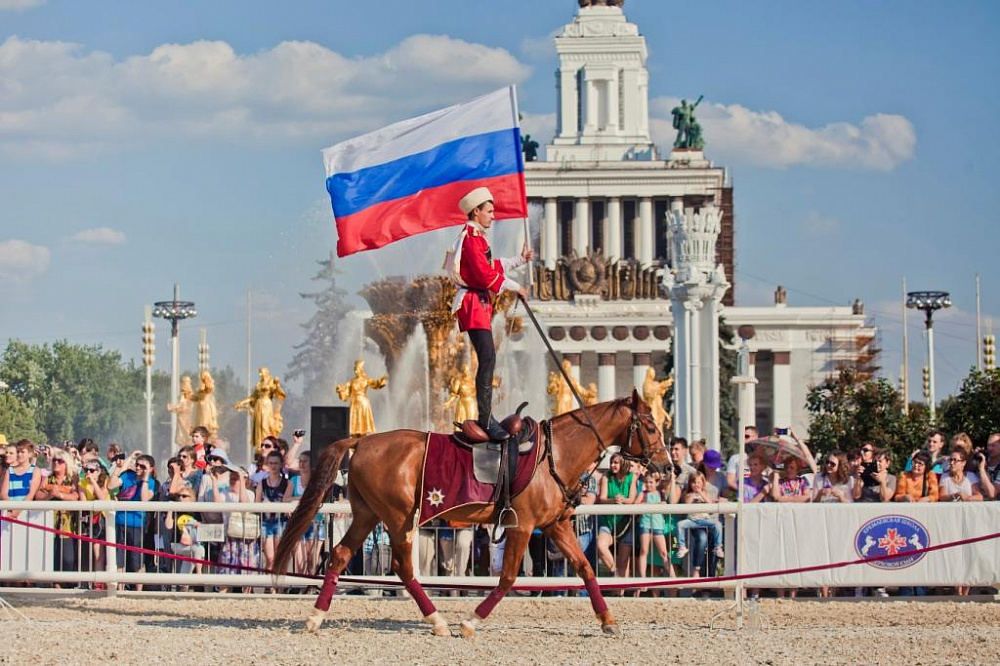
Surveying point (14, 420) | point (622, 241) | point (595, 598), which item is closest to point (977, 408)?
point (595, 598)

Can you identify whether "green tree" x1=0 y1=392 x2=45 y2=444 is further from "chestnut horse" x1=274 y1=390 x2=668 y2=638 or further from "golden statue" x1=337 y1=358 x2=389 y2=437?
"chestnut horse" x1=274 y1=390 x2=668 y2=638

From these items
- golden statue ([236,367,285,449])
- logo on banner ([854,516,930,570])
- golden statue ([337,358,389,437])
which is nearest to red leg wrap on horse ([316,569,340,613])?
logo on banner ([854,516,930,570])

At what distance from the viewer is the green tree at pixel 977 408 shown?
32625mm

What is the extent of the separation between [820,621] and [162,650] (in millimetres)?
5309

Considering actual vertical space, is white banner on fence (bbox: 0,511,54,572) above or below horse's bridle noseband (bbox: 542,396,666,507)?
below

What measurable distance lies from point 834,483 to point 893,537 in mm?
2165

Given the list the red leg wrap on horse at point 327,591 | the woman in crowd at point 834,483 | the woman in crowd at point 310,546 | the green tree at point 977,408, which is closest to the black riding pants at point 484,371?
the red leg wrap on horse at point 327,591

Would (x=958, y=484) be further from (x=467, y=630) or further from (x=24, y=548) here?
(x=24, y=548)

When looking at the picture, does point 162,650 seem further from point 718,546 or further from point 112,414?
point 112,414

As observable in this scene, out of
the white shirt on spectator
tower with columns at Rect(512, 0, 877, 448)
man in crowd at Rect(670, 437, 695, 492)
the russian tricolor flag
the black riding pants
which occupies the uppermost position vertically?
tower with columns at Rect(512, 0, 877, 448)

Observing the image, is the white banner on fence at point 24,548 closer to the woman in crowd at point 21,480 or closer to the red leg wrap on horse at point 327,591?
the woman in crowd at point 21,480

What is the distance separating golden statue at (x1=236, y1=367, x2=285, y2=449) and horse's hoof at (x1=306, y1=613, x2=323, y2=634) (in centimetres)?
1889

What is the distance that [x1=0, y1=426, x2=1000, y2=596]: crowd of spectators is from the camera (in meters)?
15.0

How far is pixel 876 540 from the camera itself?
1426cm
